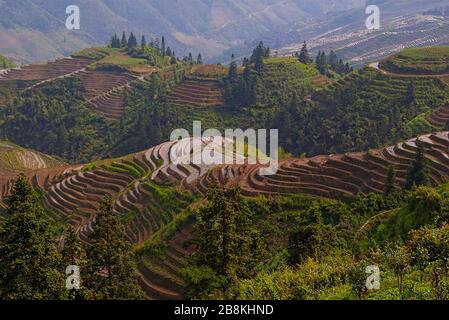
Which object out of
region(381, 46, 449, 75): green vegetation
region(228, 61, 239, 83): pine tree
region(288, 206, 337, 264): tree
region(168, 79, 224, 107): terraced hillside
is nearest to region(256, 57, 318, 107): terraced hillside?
region(228, 61, 239, 83): pine tree

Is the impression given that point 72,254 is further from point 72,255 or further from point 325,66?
point 325,66

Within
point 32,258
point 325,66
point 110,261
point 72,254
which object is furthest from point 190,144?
point 325,66

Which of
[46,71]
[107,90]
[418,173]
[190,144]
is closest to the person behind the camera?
[418,173]

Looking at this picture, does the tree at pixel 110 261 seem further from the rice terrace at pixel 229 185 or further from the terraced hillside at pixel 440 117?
the terraced hillside at pixel 440 117

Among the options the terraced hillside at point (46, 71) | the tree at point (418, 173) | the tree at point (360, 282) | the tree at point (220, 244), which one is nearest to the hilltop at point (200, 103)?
the terraced hillside at point (46, 71)

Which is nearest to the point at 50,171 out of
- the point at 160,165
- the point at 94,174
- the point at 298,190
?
the point at 94,174
